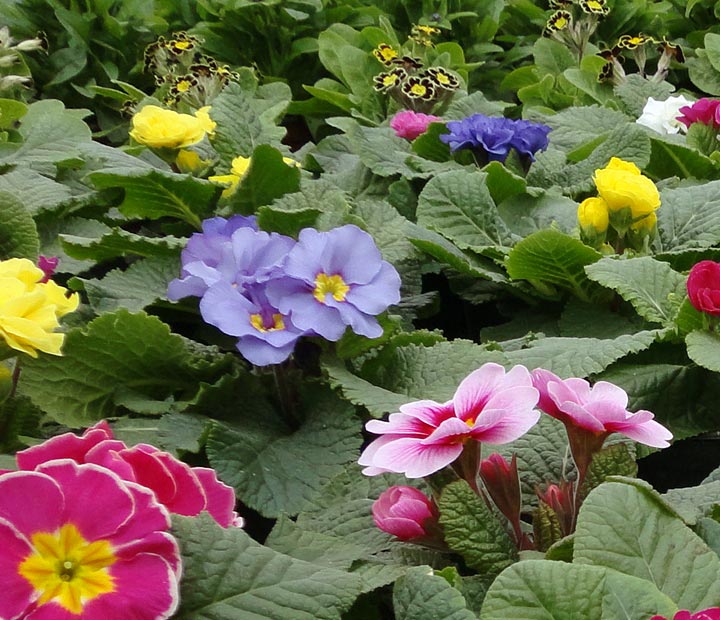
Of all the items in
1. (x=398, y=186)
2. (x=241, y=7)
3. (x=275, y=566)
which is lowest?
(x=241, y=7)

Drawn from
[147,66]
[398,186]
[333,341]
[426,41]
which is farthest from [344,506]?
[426,41]

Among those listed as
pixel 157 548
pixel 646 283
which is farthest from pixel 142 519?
pixel 646 283

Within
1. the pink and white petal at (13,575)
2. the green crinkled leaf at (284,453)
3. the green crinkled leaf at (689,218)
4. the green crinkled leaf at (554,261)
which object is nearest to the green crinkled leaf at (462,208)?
the green crinkled leaf at (554,261)

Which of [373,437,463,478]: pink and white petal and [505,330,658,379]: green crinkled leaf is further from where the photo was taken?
[505,330,658,379]: green crinkled leaf

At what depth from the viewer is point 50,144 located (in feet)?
6.19

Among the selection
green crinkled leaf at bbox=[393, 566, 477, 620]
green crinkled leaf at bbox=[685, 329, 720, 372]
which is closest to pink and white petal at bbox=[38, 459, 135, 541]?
green crinkled leaf at bbox=[393, 566, 477, 620]

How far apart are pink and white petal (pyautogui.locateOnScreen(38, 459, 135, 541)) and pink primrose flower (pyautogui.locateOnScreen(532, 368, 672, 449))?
0.37 metres

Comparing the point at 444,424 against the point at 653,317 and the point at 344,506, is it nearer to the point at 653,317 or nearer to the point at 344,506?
the point at 344,506

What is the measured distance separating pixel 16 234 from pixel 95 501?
→ 76 cm

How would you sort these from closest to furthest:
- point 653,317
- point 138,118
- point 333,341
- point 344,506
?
point 344,506 → point 333,341 → point 653,317 → point 138,118

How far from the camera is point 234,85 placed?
5.78ft

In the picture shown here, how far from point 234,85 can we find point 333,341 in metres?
0.80

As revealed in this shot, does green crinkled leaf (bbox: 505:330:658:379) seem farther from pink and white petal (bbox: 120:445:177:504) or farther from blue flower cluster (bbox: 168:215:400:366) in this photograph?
pink and white petal (bbox: 120:445:177:504)

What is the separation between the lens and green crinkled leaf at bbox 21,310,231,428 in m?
1.11
